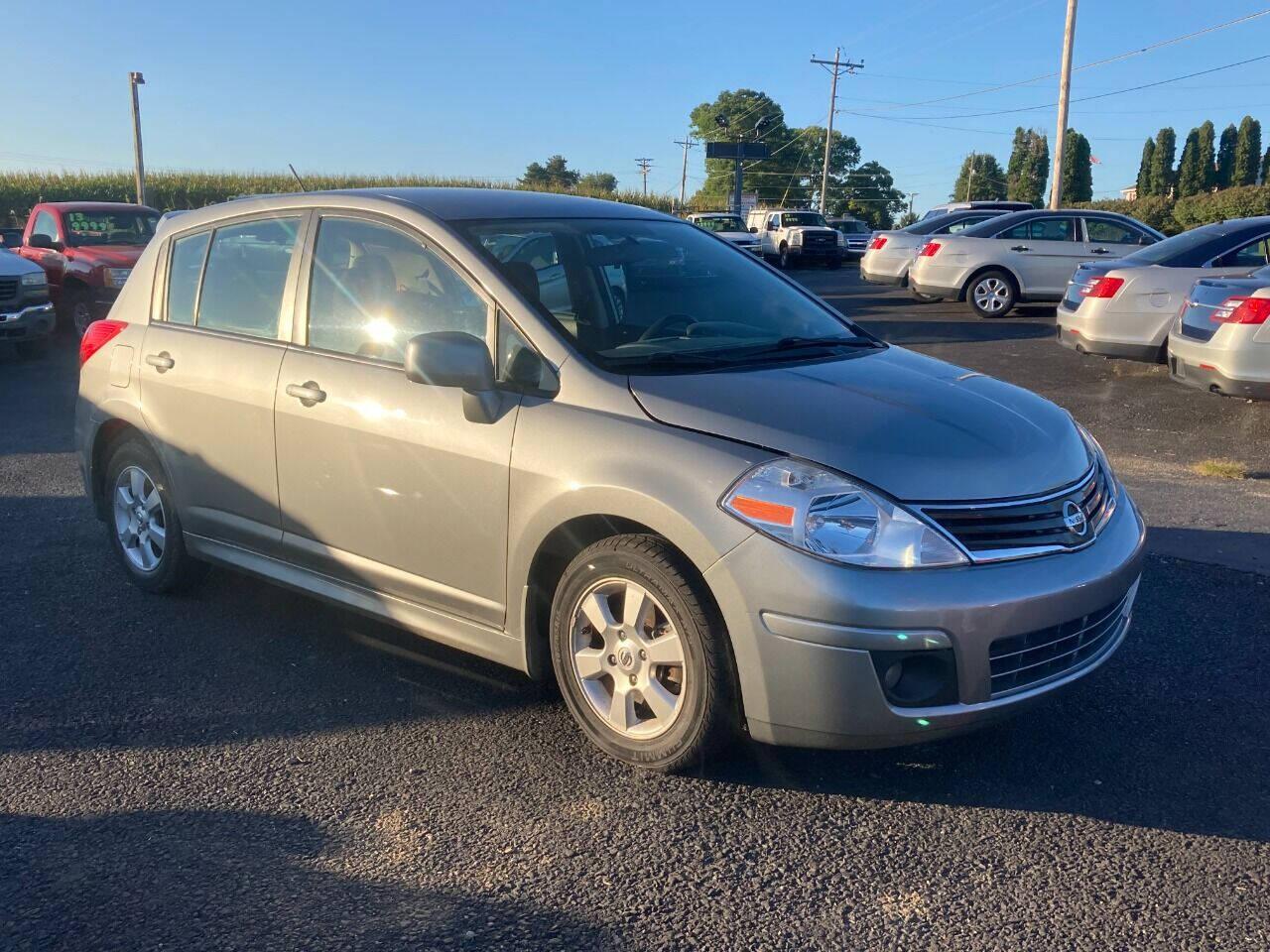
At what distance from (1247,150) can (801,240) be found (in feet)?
237

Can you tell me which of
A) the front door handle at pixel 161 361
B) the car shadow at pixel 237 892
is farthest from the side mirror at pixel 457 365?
the front door handle at pixel 161 361

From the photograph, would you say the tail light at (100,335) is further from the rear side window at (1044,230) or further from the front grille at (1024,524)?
the rear side window at (1044,230)

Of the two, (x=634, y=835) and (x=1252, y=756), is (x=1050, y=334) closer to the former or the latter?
(x=1252, y=756)

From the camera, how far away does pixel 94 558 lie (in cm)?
564

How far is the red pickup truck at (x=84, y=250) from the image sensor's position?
1396cm

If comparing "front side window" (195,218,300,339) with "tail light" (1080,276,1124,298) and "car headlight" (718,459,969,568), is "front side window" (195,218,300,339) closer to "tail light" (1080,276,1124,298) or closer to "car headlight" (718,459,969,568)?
"car headlight" (718,459,969,568)

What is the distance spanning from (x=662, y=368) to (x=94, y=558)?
353cm

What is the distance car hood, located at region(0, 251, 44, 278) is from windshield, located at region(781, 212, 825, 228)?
A: 1023 inches

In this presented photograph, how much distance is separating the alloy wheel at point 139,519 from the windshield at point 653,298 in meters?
2.09

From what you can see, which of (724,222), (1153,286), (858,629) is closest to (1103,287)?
(1153,286)

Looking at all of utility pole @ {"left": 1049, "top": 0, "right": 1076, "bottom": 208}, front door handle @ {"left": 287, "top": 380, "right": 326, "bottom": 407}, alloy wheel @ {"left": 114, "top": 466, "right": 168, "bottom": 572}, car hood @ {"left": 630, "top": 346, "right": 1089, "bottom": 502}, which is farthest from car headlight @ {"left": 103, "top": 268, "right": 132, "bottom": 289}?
utility pole @ {"left": 1049, "top": 0, "right": 1076, "bottom": 208}

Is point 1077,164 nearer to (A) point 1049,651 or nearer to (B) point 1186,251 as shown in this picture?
(B) point 1186,251

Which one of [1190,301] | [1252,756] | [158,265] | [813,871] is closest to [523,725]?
[813,871]

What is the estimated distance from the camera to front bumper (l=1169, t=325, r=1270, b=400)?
Answer: 7926mm
